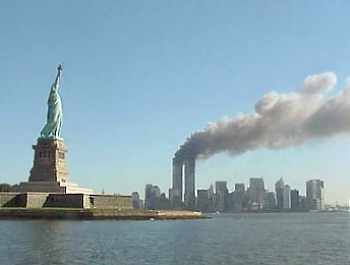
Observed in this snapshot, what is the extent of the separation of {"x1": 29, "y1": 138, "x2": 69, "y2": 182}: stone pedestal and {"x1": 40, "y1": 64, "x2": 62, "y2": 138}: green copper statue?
1.62 metres

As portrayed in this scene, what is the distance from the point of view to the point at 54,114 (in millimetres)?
78000

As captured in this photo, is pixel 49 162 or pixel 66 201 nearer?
pixel 66 201

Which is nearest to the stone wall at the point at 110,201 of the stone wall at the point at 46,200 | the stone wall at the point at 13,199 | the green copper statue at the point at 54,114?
the stone wall at the point at 46,200

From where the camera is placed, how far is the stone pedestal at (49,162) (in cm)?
7125

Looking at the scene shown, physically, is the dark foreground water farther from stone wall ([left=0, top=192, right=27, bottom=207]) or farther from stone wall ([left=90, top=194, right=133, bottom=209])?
stone wall ([left=90, top=194, right=133, bottom=209])

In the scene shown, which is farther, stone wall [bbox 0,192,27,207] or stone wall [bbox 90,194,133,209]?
stone wall [bbox 90,194,133,209]

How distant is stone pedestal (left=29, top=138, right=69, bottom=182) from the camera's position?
71.2m

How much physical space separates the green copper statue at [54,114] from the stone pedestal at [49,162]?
63.7 inches

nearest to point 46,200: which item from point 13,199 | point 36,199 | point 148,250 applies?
point 36,199

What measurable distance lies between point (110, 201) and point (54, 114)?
16.8 metres

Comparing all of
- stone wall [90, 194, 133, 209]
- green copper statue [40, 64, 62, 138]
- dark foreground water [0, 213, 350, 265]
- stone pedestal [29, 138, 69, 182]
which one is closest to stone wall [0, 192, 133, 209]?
stone wall [90, 194, 133, 209]

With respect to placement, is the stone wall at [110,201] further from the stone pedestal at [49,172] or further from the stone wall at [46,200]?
the stone pedestal at [49,172]

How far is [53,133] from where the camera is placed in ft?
251

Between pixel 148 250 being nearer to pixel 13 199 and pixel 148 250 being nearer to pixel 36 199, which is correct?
pixel 36 199
